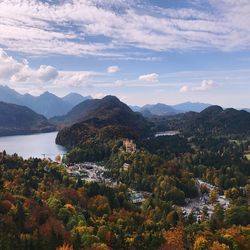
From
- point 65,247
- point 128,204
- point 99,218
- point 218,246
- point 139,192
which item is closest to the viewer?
point 65,247

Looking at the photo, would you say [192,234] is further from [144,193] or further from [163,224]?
[144,193]

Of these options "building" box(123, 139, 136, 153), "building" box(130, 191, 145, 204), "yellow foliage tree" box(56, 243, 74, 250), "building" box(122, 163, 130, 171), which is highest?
"building" box(123, 139, 136, 153)

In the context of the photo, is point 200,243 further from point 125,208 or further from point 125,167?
point 125,167

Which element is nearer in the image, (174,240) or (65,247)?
(65,247)

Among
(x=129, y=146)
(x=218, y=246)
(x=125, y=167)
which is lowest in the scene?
(x=125, y=167)

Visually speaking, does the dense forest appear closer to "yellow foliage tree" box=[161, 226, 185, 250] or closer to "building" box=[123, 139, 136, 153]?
"yellow foliage tree" box=[161, 226, 185, 250]

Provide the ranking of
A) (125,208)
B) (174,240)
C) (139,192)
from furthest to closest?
(139,192)
(125,208)
(174,240)

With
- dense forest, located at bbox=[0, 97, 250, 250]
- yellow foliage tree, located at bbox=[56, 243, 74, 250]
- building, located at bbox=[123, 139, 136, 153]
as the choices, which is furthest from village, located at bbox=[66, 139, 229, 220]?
yellow foliage tree, located at bbox=[56, 243, 74, 250]

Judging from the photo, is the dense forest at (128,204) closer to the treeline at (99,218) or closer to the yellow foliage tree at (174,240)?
the yellow foliage tree at (174,240)

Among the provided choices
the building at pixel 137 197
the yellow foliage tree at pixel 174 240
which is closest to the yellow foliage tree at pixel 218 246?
the yellow foliage tree at pixel 174 240

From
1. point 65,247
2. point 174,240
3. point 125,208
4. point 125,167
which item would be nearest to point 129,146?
point 125,167

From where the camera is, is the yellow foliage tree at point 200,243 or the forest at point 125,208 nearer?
the yellow foliage tree at point 200,243
